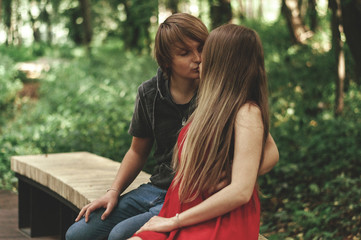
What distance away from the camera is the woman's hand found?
2.25 metres

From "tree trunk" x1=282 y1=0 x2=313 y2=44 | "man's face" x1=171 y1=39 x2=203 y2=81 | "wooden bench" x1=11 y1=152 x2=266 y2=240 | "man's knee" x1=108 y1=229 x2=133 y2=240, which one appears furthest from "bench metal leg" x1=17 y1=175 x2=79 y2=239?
"tree trunk" x1=282 y1=0 x2=313 y2=44

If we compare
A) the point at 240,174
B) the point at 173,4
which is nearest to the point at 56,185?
the point at 240,174

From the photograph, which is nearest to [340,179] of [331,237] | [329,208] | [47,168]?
[329,208]

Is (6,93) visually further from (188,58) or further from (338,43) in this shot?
(188,58)

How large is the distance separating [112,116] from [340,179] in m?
3.68

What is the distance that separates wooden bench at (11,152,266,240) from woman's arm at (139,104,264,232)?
5.07ft

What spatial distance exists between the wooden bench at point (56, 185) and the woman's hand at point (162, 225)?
1.28m

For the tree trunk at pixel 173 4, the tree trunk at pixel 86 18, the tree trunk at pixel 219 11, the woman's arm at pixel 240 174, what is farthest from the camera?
the tree trunk at pixel 86 18

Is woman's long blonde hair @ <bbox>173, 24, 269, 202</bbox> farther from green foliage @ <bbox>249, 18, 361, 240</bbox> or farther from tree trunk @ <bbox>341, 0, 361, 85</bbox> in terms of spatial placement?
tree trunk @ <bbox>341, 0, 361, 85</bbox>

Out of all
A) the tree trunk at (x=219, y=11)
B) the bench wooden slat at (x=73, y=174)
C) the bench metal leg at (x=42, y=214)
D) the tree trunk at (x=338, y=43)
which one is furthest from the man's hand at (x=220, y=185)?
the tree trunk at (x=219, y=11)

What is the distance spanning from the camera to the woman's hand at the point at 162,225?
7.39 ft

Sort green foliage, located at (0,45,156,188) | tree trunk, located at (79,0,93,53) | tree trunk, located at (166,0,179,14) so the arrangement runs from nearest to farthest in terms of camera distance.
Result: 1. green foliage, located at (0,45,156,188)
2. tree trunk, located at (166,0,179,14)
3. tree trunk, located at (79,0,93,53)

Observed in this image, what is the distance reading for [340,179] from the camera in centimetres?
548

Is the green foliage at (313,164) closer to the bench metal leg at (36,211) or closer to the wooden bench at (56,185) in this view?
the wooden bench at (56,185)
